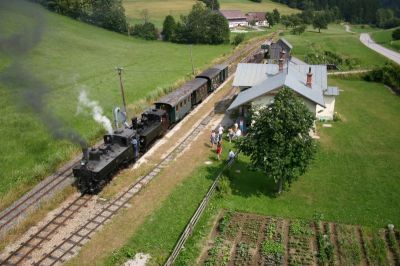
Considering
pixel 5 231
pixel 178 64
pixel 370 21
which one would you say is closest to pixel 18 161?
pixel 5 231

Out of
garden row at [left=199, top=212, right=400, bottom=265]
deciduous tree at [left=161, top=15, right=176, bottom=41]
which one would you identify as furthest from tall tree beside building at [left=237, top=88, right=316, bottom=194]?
deciduous tree at [left=161, top=15, right=176, bottom=41]

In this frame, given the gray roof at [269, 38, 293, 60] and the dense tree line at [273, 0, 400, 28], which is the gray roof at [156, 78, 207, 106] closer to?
the gray roof at [269, 38, 293, 60]

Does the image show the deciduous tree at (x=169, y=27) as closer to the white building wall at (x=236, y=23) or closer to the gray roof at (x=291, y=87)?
the white building wall at (x=236, y=23)

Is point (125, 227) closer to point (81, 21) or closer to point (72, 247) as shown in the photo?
point (72, 247)

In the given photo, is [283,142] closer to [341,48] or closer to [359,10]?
[341,48]

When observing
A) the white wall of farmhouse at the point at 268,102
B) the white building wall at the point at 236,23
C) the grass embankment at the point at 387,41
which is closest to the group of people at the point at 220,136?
the white wall of farmhouse at the point at 268,102

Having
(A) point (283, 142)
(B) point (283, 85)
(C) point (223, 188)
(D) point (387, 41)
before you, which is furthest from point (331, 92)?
(D) point (387, 41)

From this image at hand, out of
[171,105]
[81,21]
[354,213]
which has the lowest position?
[354,213]

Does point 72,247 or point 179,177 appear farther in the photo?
point 179,177
